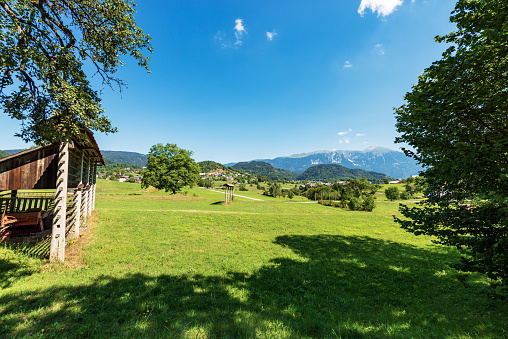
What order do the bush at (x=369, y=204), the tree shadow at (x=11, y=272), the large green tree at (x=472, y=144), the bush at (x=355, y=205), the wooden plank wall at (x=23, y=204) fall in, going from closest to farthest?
the large green tree at (x=472, y=144), the tree shadow at (x=11, y=272), the wooden plank wall at (x=23, y=204), the bush at (x=369, y=204), the bush at (x=355, y=205)

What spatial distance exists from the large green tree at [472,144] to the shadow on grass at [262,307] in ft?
5.64

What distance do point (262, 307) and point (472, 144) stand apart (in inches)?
271

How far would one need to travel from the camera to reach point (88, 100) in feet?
19.2

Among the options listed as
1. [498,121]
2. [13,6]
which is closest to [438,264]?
[498,121]

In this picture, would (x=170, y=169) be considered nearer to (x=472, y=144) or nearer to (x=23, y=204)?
(x=23, y=204)

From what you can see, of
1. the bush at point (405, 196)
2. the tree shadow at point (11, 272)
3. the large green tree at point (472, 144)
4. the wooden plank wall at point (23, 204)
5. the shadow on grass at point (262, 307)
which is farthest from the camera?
the bush at point (405, 196)

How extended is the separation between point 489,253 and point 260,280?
5.96 meters

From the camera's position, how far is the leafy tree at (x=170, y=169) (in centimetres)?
4147

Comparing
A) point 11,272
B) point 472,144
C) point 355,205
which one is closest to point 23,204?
point 11,272

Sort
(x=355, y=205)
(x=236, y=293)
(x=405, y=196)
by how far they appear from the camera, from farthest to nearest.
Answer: (x=405, y=196)
(x=355, y=205)
(x=236, y=293)

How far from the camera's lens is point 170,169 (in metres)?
43.5

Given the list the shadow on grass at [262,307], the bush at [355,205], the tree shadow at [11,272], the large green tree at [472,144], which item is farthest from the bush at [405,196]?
the tree shadow at [11,272]

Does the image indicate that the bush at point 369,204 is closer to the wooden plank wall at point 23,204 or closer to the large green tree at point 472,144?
the large green tree at point 472,144

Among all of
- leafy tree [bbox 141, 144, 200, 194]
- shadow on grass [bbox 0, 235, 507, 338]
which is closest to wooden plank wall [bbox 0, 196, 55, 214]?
shadow on grass [bbox 0, 235, 507, 338]
